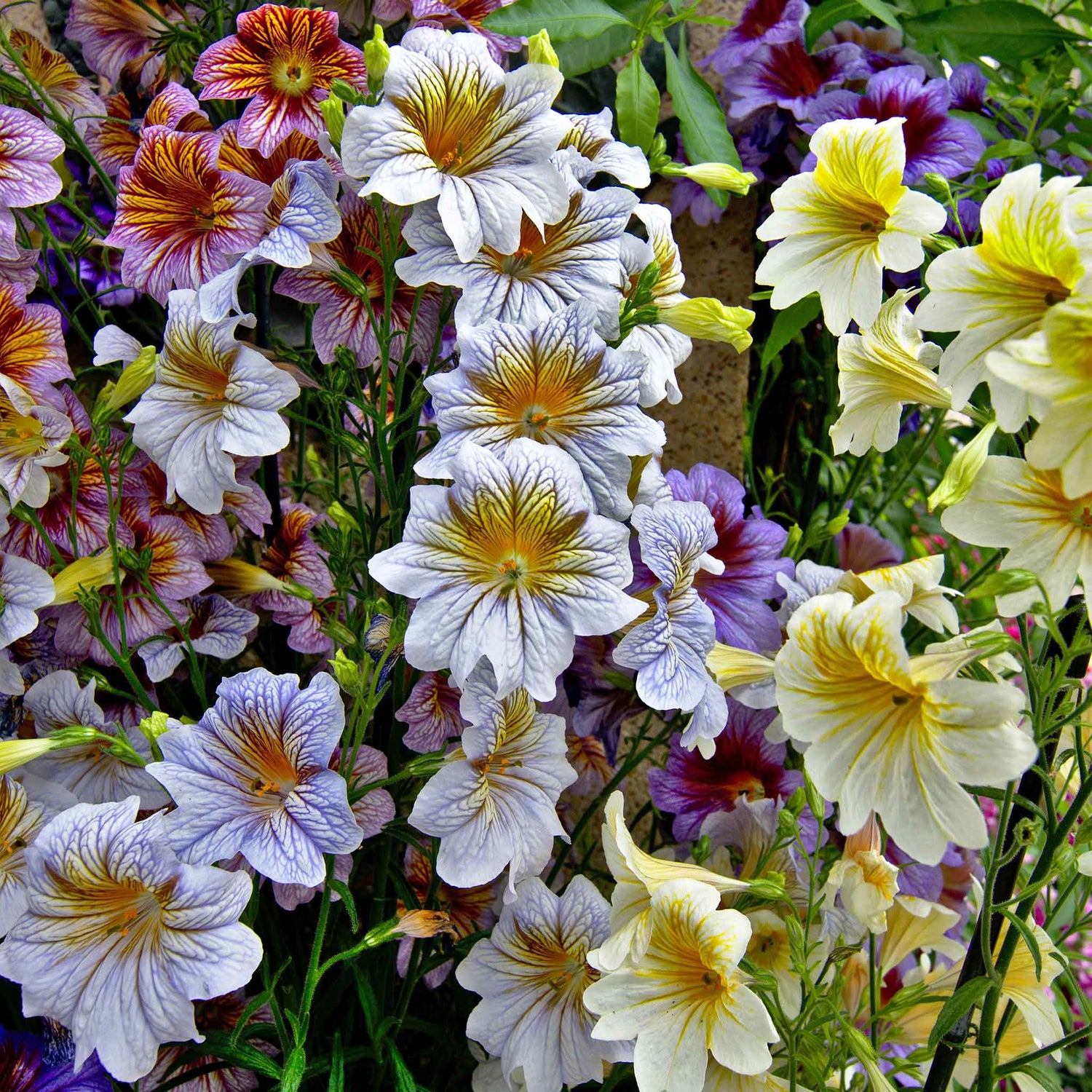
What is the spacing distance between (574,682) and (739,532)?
0.20 meters

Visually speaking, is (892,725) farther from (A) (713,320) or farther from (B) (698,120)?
(B) (698,120)

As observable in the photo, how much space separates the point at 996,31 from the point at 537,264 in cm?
66

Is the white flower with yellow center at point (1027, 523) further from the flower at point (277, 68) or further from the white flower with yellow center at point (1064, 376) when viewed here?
the flower at point (277, 68)

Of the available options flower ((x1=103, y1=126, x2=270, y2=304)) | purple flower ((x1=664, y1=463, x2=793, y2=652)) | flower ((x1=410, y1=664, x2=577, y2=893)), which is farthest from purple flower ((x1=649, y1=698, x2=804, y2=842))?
flower ((x1=103, y1=126, x2=270, y2=304))

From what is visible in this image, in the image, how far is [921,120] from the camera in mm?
1043

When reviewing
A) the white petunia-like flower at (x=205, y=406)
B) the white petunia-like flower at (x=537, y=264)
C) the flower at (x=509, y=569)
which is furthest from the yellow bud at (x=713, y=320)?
the white petunia-like flower at (x=205, y=406)

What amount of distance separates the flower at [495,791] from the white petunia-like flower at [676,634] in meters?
0.08

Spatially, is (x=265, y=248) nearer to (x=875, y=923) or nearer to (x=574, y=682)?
(x=574, y=682)

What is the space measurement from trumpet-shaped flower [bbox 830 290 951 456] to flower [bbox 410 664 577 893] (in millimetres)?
286

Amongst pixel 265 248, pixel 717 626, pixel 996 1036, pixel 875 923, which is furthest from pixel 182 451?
pixel 996 1036

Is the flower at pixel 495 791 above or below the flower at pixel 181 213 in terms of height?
below

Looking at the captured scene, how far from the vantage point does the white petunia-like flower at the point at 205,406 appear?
2.33 ft

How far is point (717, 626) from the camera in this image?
86 cm

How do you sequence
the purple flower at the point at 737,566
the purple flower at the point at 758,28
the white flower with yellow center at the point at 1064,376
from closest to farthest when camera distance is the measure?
the white flower with yellow center at the point at 1064,376 → the purple flower at the point at 737,566 → the purple flower at the point at 758,28
